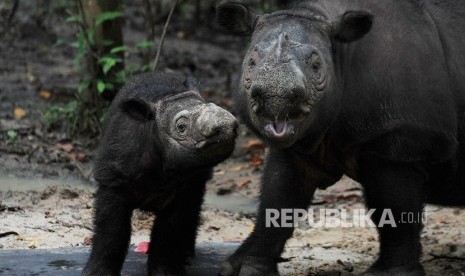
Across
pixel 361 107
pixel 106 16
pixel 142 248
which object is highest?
pixel 106 16

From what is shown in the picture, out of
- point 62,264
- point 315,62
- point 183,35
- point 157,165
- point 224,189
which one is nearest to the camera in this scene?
point 315,62

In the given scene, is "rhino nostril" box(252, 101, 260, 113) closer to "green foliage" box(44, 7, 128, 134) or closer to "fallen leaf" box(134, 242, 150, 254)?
"fallen leaf" box(134, 242, 150, 254)

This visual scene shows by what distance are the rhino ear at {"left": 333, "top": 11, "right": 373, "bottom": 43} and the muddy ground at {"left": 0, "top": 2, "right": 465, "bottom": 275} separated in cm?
111

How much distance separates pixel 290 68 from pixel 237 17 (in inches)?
31.6

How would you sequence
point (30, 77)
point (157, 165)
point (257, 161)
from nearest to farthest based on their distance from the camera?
point (157, 165) → point (257, 161) → point (30, 77)

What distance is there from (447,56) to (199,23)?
488 inches

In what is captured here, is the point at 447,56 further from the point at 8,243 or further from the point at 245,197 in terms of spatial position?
the point at 245,197

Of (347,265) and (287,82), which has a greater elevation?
(287,82)

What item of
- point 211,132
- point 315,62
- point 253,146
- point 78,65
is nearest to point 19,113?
point 78,65

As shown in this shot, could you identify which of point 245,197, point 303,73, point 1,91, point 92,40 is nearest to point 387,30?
point 303,73

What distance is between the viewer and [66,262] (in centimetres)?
648

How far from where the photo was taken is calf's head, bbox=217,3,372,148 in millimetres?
5172

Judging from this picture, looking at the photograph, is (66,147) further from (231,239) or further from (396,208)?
(396,208)

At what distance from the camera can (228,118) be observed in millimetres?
5605
